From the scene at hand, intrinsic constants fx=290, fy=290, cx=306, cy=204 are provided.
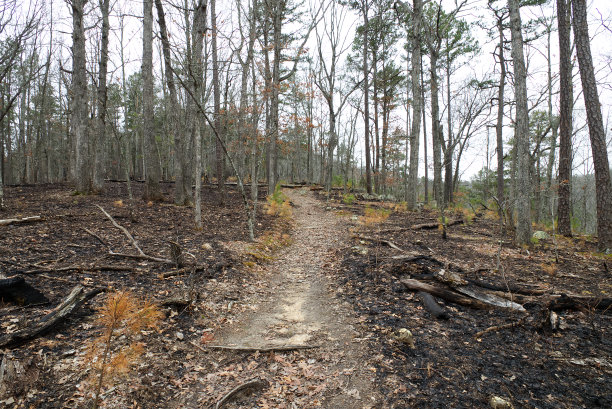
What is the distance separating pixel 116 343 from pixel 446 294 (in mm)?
3949

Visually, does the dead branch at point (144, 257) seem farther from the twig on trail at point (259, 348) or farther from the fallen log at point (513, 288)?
the fallen log at point (513, 288)

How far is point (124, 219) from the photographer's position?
25.1 ft

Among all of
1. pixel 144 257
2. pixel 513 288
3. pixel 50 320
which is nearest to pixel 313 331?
pixel 50 320

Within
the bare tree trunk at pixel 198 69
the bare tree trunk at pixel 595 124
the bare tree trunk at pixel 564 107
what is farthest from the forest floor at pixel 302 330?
the bare tree trunk at pixel 564 107

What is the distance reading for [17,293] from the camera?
3.16m

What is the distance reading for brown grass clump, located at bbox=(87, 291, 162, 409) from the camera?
209cm

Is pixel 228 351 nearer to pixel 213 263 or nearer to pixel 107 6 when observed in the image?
pixel 213 263

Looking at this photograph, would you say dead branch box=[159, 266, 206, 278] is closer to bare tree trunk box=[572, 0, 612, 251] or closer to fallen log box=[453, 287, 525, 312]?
fallen log box=[453, 287, 525, 312]

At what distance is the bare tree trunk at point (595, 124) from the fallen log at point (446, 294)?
210 inches

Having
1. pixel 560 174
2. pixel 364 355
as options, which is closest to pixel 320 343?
pixel 364 355

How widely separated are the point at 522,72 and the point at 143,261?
29.8ft

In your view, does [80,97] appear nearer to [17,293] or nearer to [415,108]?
[17,293]

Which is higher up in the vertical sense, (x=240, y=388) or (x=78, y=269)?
(x=78, y=269)

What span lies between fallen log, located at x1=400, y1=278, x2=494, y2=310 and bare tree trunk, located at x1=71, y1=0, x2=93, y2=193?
1218 centimetres
